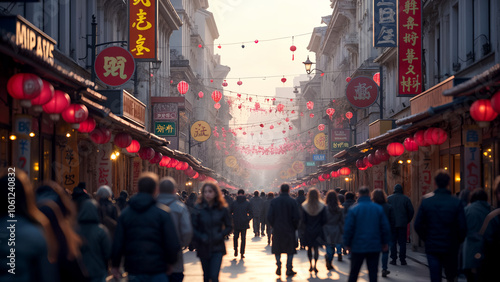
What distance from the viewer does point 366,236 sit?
407 inches

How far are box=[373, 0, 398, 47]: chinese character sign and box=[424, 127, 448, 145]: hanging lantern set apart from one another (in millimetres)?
11359

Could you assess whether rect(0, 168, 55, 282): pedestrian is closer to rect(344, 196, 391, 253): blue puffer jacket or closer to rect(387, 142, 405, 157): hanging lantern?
rect(344, 196, 391, 253): blue puffer jacket

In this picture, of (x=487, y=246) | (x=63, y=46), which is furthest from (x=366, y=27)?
(x=487, y=246)

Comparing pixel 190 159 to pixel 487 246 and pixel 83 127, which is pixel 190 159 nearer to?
pixel 83 127

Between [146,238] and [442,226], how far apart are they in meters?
4.79

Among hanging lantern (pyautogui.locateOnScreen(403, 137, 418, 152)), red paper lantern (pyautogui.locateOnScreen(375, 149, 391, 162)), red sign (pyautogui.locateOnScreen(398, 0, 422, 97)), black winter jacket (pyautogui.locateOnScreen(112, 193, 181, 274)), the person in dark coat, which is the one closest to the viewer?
black winter jacket (pyautogui.locateOnScreen(112, 193, 181, 274))

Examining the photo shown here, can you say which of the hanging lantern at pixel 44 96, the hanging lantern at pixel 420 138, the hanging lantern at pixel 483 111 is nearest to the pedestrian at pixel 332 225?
the hanging lantern at pixel 420 138

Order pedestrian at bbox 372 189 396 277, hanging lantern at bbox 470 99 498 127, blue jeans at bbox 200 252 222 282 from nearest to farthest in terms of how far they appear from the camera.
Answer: blue jeans at bbox 200 252 222 282 → hanging lantern at bbox 470 99 498 127 → pedestrian at bbox 372 189 396 277

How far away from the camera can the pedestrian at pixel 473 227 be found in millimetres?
10219

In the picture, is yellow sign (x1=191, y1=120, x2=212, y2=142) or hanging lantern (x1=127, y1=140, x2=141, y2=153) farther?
yellow sign (x1=191, y1=120, x2=212, y2=142)

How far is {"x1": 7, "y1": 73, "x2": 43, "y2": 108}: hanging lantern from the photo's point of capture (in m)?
11.1

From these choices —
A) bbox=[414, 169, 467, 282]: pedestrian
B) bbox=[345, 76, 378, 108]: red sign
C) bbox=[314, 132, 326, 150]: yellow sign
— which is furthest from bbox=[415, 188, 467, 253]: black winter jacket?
bbox=[314, 132, 326, 150]: yellow sign

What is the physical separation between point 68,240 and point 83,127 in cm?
1006

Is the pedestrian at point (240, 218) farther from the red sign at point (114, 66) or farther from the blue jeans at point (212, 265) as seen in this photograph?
the blue jeans at point (212, 265)
